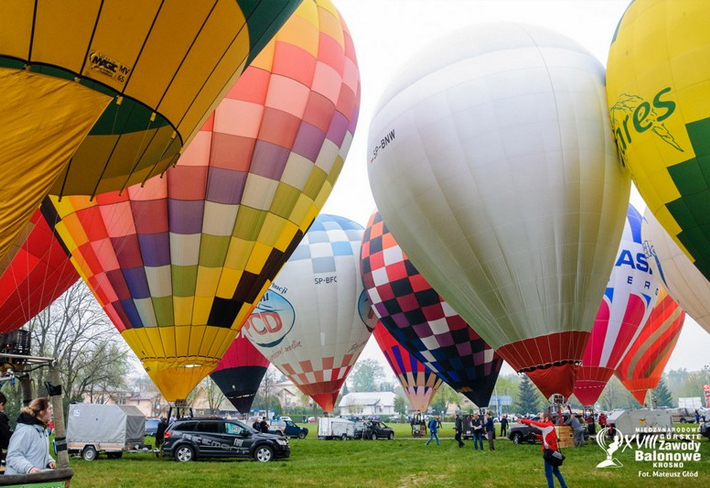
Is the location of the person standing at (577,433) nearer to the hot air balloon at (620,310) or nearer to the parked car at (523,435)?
the parked car at (523,435)

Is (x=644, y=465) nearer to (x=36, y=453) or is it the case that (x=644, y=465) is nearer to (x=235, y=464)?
(x=235, y=464)

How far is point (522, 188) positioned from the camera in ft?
36.2

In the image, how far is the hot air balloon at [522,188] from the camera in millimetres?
11047

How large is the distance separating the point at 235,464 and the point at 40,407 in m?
8.15

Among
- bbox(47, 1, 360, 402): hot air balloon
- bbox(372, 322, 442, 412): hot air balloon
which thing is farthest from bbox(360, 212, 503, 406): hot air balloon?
bbox(47, 1, 360, 402): hot air balloon

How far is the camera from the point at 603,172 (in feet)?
36.4

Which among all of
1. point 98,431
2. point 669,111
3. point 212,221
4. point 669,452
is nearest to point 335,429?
point 98,431

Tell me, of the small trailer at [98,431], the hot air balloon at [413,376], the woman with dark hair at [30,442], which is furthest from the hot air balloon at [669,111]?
the hot air balloon at [413,376]

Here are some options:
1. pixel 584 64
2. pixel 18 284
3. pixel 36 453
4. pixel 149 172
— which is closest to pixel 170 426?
pixel 18 284

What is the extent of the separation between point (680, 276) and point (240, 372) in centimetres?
1427

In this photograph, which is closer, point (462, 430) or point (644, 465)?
point (644, 465)

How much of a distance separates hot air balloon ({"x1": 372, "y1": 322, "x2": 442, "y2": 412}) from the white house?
191 feet

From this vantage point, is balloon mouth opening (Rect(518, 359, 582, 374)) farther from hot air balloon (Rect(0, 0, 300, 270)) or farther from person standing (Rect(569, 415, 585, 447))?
hot air balloon (Rect(0, 0, 300, 270))

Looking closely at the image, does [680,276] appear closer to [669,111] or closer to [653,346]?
[669,111]
